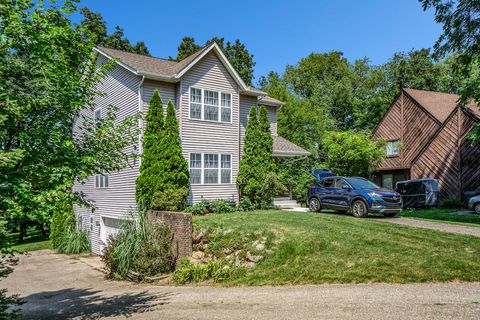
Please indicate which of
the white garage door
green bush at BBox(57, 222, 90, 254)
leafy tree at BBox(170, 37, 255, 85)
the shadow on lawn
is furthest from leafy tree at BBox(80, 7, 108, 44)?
the shadow on lawn

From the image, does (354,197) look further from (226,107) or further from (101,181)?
(101,181)

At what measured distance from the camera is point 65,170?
252 inches

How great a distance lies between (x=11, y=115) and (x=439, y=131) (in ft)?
88.3

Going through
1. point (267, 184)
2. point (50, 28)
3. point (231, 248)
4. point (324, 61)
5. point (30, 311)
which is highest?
point (324, 61)

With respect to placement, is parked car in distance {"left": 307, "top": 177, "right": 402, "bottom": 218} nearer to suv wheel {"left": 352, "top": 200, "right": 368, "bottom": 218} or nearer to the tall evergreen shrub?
suv wheel {"left": 352, "top": 200, "right": 368, "bottom": 218}

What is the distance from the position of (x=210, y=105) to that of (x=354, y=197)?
27.7 ft

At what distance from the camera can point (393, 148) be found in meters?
30.8

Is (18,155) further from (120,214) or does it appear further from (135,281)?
(120,214)

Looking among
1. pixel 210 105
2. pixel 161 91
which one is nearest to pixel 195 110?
pixel 210 105

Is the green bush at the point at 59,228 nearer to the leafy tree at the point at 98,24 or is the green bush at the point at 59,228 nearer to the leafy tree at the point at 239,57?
the leafy tree at the point at 98,24

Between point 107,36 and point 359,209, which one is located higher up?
point 107,36

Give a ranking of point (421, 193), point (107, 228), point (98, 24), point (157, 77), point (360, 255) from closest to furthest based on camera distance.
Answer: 1. point (360, 255)
2. point (157, 77)
3. point (421, 193)
4. point (107, 228)
5. point (98, 24)

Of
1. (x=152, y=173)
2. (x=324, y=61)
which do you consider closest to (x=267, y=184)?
(x=152, y=173)

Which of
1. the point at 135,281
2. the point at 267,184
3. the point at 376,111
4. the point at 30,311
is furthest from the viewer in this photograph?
the point at 376,111
